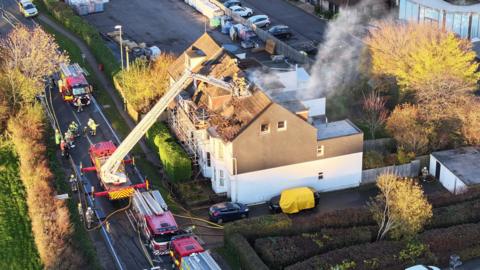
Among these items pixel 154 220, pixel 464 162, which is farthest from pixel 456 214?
pixel 154 220

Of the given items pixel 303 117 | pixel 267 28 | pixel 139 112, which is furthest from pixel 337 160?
pixel 267 28

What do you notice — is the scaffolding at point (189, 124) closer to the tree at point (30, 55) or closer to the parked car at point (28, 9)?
the tree at point (30, 55)

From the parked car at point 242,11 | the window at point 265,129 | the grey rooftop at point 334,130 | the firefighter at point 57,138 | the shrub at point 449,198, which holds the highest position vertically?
the window at point 265,129

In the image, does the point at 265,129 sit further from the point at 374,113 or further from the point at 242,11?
the point at 242,11

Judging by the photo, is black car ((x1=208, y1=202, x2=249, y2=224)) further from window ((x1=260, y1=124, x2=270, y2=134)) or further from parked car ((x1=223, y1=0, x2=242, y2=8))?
parked car ((x1=223, y1=0, x2=242, y2=8))

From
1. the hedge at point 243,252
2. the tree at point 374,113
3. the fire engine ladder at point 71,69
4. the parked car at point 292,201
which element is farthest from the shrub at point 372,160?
the fire engine ladder at point 71,69

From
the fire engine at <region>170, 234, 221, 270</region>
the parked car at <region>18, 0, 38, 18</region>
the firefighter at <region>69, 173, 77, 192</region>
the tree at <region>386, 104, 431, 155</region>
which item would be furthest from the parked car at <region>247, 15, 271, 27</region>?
the fire engine at <region>170, 234, 221, 270</region>
